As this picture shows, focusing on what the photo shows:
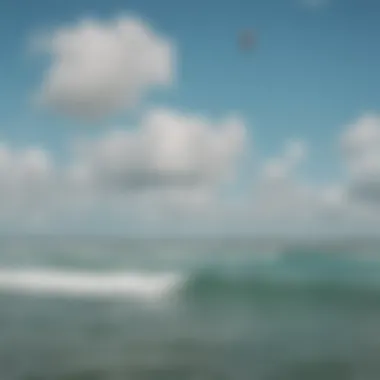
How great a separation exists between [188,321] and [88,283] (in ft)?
32.0

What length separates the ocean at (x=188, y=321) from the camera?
1027 cm

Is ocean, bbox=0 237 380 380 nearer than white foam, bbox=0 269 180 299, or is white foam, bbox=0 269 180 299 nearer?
ocean, bbox=0 237 380 380

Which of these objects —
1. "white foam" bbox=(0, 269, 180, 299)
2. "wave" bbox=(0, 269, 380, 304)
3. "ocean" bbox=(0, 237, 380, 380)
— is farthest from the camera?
"white foam" bbox=(0, 269, 180, 299)

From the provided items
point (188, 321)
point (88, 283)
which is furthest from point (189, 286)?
point (188, 321)

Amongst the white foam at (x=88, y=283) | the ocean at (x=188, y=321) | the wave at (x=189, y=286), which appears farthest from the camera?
the white foam at (x=88, y=283)

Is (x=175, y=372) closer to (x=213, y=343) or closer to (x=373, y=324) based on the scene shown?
(x=213, y=343)

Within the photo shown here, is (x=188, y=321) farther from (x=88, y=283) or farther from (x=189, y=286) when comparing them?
(x=88, y=283)

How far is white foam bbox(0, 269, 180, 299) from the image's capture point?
70.5ft

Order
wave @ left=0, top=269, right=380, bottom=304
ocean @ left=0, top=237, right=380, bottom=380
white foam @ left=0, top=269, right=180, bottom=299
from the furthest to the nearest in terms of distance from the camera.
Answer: white foam @ left=0, top=269, right=180, bottom=299 < wave @ left=0, top=269, right=380, bottom=304 < ocean @ left=0, top=237, right=380, bottom=380

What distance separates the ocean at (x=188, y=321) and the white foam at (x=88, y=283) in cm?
5

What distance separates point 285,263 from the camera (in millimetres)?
32594

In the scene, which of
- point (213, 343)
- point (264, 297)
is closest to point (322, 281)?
point (264, 297)

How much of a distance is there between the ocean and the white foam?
50 mm

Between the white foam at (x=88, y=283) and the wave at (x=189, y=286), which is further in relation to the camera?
the white foam at (x=88, y=283)
